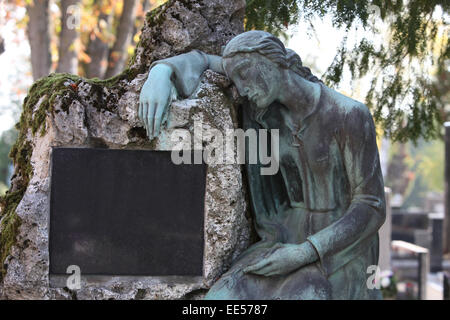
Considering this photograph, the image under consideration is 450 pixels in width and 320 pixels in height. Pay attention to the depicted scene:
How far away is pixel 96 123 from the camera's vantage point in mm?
3264

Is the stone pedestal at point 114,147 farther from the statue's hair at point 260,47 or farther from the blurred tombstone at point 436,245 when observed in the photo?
the blurred tombstone at point 436,245

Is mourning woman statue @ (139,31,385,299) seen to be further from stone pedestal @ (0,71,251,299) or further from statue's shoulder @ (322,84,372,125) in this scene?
stone pedestal @ (0,71,251,299)

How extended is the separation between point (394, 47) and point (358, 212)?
2.14 meters

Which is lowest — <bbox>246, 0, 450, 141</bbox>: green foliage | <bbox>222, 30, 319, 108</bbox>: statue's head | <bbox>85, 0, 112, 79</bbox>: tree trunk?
<bbox>222, 30, 319, 108</bbox>: statue's head

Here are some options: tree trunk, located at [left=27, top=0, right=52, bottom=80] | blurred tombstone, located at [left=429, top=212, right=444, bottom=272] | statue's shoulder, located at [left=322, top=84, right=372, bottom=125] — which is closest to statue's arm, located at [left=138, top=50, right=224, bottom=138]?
statue's shoulder, located at [left=322, top=84, right=372, bottom=125]

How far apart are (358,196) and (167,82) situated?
1.22m

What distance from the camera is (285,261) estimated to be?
3.13m

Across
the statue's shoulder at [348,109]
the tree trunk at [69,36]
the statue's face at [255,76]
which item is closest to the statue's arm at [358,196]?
the statue's shoulder at [348,109]

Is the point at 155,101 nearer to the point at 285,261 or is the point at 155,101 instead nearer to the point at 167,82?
the point at 167,82

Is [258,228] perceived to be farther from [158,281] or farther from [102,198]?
[102,198]

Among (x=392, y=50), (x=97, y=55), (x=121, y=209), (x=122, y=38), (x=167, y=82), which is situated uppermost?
(x=122, y=38)

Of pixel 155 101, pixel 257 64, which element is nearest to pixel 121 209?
pixel 155 101

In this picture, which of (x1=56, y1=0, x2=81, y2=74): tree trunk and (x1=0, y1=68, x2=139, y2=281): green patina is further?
(x1=56, y1=0, x2=81, y2=74): tree trunk

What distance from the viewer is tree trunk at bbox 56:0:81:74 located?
753 cm
